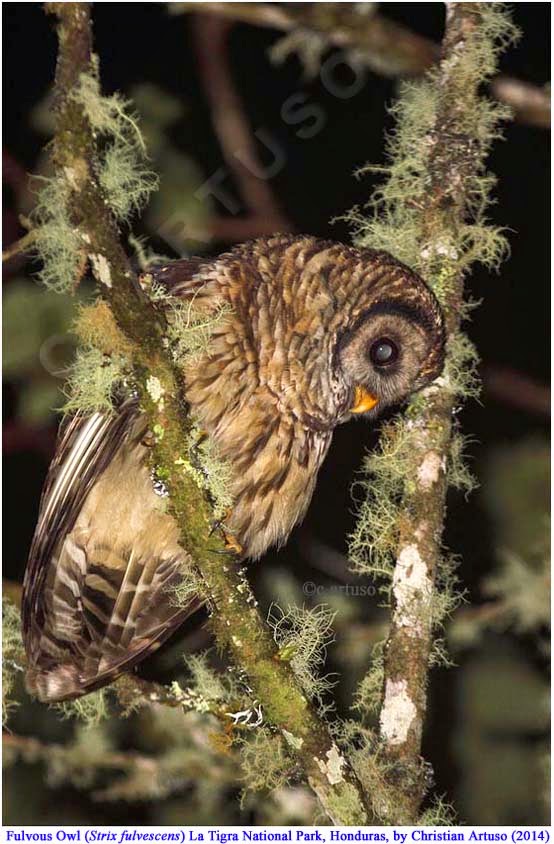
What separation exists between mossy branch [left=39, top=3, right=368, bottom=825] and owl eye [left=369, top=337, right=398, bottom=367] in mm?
830

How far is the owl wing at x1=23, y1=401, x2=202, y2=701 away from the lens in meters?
2.50

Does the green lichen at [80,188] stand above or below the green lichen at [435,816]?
above

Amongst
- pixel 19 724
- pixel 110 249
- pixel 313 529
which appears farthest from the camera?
pixel 313 529

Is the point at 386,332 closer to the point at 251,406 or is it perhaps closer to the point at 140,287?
the point at 251,406

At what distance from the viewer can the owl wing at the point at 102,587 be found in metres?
2.50

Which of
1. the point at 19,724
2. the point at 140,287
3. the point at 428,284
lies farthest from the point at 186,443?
the point at 19,724

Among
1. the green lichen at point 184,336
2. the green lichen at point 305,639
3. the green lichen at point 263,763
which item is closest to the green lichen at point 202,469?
the green lichen at point 184,336

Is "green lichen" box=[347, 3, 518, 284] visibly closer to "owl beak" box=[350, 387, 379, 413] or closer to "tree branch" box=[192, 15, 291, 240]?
"owl beak" box=[350, 387, 379, 413]

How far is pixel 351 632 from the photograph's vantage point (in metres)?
3.25

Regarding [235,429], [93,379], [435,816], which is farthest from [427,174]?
[435,816]

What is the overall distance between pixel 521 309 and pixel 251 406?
2.36 metres

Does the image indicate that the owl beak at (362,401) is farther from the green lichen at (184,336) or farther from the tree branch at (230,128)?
the tree branch at (230,128)

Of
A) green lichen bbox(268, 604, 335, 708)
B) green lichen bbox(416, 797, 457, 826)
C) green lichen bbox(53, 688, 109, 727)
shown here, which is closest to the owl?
green lichen bbox(53, 688, 109, 727)

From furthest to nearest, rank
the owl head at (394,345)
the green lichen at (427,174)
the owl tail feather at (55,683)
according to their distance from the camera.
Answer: the owl tail feather at (55,683)
the green lichen at (427,174)
the owl head at (394,345)
